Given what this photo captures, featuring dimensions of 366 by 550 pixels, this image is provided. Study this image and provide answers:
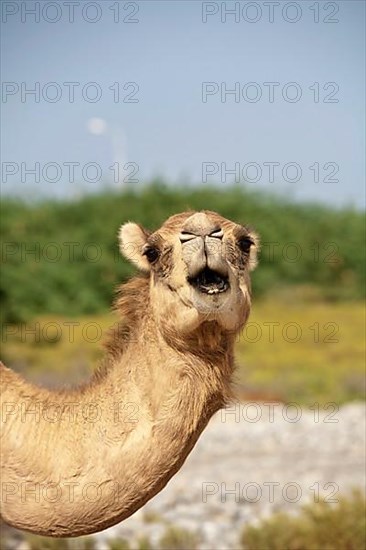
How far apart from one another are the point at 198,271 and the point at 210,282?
8 centimetres

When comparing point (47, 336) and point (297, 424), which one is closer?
point (297, 424)

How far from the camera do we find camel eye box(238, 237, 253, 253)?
5.07m

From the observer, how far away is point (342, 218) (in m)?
46.7

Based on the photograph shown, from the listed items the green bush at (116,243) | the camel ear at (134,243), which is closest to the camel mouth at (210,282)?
the camel ear at (134,243)

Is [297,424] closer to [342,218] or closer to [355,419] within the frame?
[355,419]

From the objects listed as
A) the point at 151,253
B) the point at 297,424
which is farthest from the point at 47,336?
the point at 151,253

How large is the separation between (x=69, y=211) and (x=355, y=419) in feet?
85.3

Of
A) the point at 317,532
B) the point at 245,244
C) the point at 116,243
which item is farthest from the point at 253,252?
the point at 116,243

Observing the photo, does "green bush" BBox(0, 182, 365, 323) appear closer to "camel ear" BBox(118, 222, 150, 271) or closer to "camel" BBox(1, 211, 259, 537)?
"camel ear" BBox(118, 222, 150, 271)

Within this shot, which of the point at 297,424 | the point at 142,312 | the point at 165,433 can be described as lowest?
the point at 297,424

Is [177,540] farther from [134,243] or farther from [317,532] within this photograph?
[134,243]

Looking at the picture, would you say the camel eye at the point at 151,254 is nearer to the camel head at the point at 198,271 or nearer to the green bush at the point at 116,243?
the camel head at the point at 198,271

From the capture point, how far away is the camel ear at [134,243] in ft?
17.1

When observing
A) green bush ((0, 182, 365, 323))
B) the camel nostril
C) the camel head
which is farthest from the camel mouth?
green bush ((0, 182, 365, 323))
